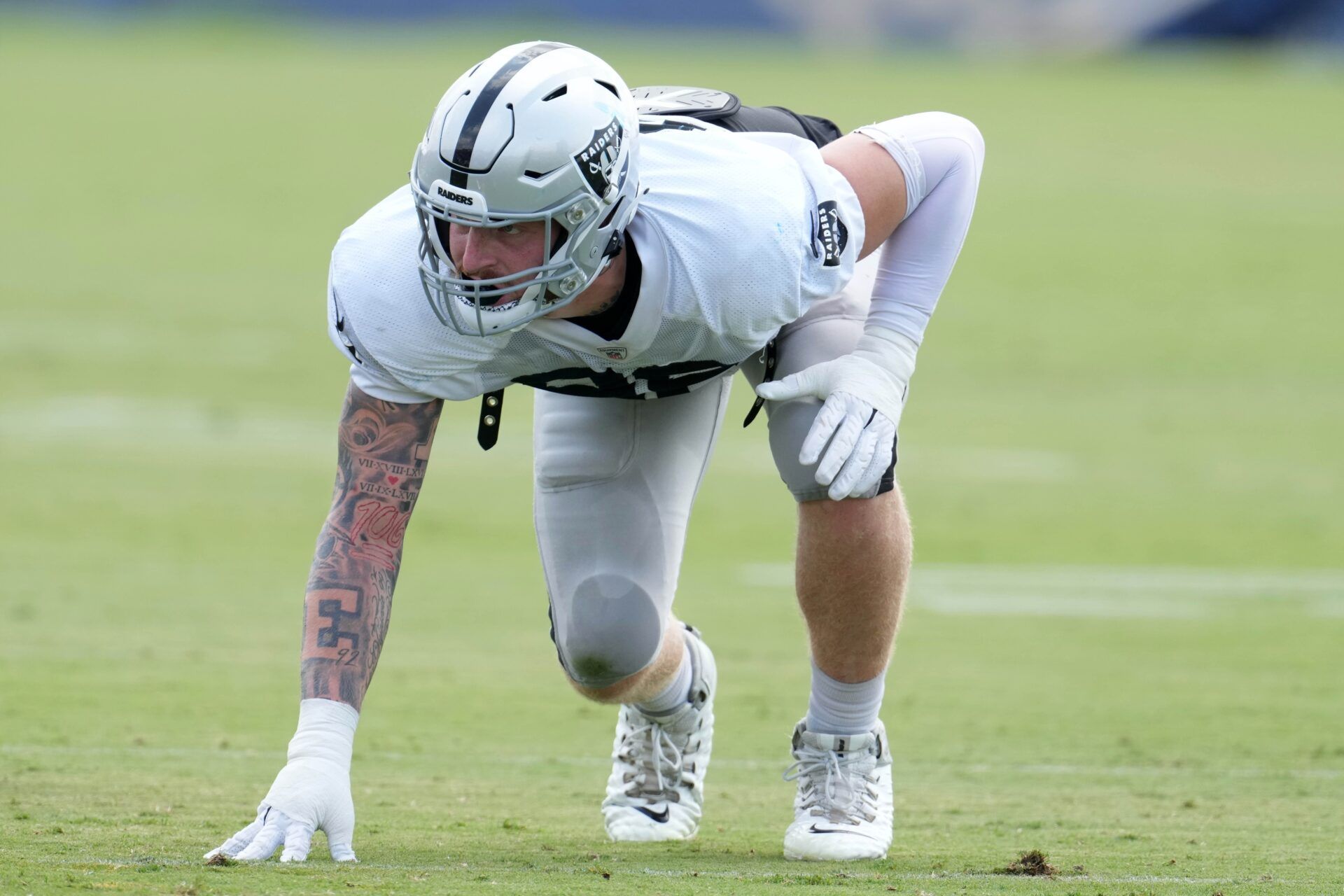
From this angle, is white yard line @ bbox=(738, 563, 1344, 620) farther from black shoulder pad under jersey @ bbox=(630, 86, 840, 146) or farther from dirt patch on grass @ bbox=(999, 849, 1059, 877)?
dirt patch on grass @ bbox=(999, 849, 1059, 877)

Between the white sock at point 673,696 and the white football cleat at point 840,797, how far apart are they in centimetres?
44

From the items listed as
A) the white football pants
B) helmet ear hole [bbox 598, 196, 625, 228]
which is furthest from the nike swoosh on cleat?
helmet ear hole [bbox 598, 196, 625, 228]

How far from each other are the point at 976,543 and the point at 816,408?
19.9 ft

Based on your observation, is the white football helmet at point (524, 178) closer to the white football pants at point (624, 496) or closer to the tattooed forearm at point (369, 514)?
the tattooed forearm at point (369, 514)

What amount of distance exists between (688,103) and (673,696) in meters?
1.39

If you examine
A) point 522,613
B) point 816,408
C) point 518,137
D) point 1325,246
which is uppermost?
point 1325,246

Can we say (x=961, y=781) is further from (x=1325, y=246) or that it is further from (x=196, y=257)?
(x=1325, y=246)

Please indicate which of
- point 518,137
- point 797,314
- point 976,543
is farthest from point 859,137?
point 976,543

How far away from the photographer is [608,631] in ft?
13.5

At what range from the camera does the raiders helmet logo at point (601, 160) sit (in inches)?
138

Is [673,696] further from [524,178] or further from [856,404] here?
[524,178]

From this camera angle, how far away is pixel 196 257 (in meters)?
19.2

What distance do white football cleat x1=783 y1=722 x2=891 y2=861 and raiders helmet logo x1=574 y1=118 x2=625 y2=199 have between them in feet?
4.27

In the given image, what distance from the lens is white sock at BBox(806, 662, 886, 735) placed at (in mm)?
4039
